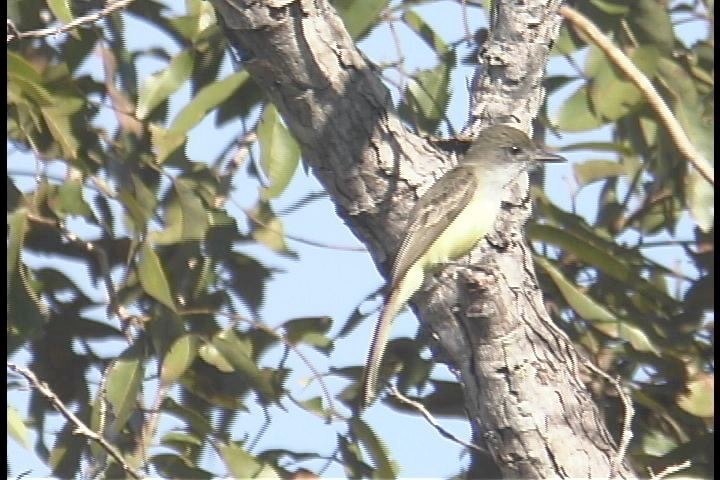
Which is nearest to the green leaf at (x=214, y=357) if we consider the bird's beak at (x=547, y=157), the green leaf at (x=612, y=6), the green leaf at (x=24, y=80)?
the green leaf at (x=24, y=80)

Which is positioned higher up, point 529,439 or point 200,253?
point 200,253

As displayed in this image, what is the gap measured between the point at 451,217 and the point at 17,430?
114 centimetres

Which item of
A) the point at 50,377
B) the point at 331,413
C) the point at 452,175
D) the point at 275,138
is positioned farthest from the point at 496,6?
the point at 50,377

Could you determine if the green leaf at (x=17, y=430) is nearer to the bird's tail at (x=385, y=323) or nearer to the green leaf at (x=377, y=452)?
the bird's tail at (x=385, y=323)

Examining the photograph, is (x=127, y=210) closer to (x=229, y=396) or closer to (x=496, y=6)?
(x=229, y=396)

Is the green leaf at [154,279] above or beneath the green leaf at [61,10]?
beneath

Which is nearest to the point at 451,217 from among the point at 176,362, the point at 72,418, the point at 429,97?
the point at 429,97

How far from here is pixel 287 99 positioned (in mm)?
3506

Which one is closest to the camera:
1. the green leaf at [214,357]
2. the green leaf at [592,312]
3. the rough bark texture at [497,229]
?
the rough bark texture at [497,229]

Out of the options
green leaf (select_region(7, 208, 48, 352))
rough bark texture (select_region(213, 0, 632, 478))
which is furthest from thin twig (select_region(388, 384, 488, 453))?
green leaf (select_region(7, 208, 48, 352))

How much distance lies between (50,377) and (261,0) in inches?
49.1

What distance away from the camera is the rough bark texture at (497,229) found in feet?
11.3

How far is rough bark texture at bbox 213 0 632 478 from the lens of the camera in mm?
3457

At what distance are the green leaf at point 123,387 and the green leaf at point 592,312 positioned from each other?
1139mm
